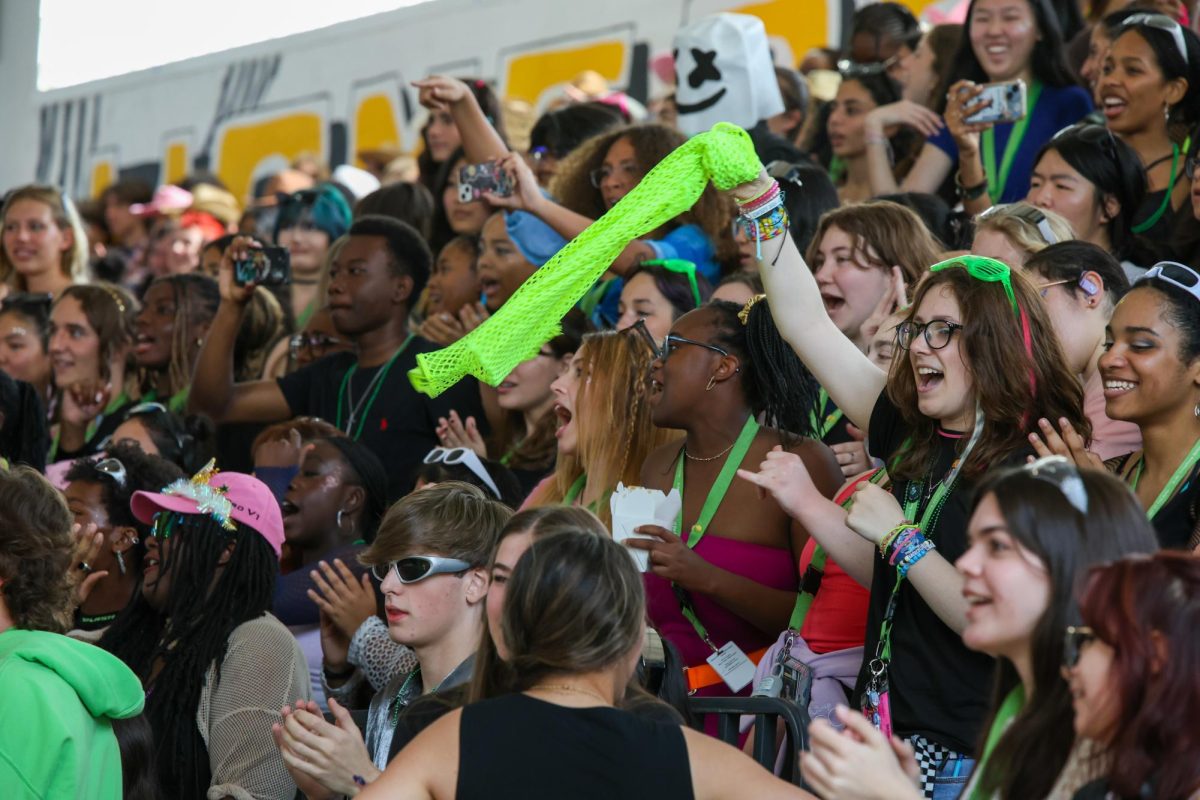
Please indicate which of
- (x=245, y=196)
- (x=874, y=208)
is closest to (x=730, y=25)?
(x=874, y=208)

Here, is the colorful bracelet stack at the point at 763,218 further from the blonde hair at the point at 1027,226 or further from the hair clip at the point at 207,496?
the hair clip at the point at 207,496

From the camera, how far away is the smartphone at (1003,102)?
5082mm

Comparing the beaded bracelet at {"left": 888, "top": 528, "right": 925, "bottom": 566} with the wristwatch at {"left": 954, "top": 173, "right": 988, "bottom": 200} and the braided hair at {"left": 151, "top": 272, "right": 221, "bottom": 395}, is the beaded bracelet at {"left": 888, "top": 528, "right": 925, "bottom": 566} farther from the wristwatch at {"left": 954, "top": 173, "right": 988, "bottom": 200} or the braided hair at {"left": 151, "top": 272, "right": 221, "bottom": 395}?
the braided hair at {"left": 151, "top": 272, "right": 221, "bottom": 395}

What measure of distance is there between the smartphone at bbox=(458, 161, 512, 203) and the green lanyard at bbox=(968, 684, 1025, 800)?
2959mm

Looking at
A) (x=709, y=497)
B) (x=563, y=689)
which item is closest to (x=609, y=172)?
(x=709, y=497)

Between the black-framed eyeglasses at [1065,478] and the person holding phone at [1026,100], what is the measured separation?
11.0ft

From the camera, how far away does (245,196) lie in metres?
13.7

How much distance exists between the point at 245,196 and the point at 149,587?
393 inches

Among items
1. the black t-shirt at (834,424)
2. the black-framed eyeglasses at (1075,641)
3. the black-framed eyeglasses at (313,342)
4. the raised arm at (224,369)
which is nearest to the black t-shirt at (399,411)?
the raised arm at (224,369)

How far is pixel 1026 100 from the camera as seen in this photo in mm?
5590

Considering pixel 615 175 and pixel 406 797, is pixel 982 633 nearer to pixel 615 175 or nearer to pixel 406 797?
pixel 406 797

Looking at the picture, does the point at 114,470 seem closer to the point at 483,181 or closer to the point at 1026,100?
the point at 483,181

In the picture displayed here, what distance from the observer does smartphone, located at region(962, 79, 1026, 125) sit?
5082 mm

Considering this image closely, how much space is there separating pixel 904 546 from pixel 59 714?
1.64 m
